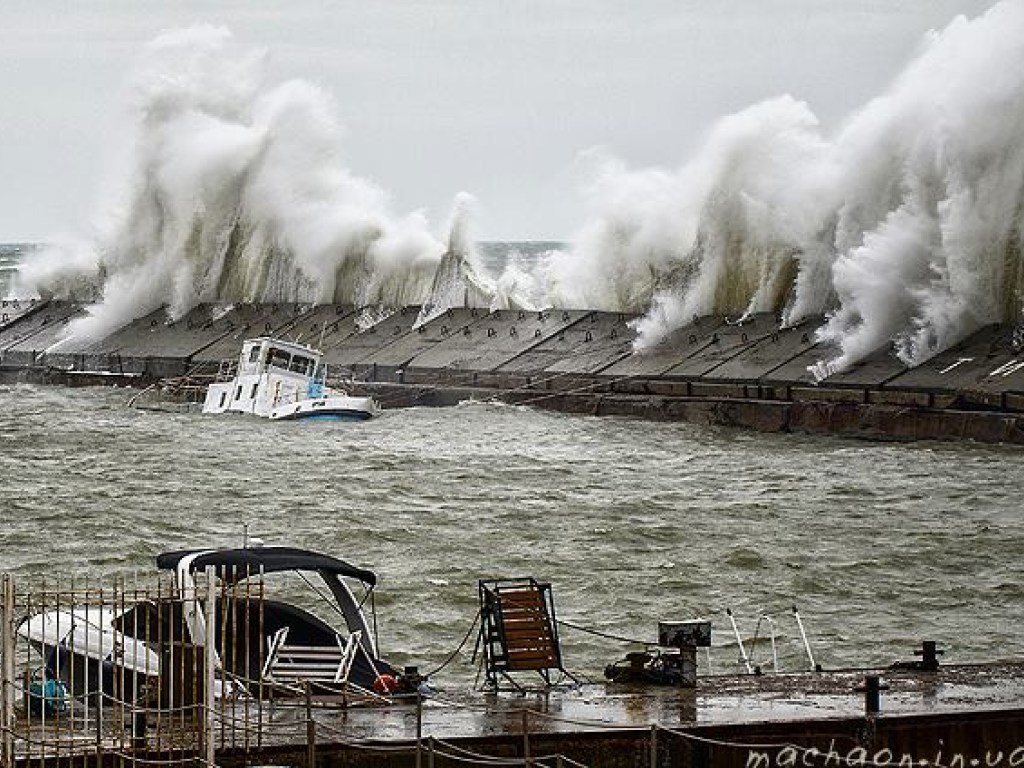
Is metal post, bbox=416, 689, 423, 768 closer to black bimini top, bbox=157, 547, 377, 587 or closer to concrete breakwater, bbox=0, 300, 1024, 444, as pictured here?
black bimini top, bbox=157, 547, 377, 587

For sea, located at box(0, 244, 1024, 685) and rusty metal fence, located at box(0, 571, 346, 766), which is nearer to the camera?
rusty metal fence, located at box(0, 571, 346, 766)

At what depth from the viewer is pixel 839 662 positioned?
65.9 ft

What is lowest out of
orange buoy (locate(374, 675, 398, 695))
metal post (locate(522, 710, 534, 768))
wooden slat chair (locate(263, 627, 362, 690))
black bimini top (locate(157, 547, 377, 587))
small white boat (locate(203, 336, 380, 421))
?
metal post (locate(522, 710, 534, 768))

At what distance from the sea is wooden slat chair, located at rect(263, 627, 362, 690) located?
6.39 ft

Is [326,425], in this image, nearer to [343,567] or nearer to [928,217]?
[928,217]

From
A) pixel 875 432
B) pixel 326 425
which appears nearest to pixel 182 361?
pixel 326 425

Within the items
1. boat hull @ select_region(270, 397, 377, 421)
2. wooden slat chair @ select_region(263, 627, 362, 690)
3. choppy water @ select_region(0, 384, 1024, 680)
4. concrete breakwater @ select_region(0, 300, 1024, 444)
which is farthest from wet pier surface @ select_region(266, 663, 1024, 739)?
boat hull @ select_region(270, 397, 377, 421)

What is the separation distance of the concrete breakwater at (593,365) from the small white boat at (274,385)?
154cm

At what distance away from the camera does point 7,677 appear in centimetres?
1295

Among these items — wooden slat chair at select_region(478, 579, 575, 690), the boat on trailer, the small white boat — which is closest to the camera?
the boat on trailer

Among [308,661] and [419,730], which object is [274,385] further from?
[419,730]

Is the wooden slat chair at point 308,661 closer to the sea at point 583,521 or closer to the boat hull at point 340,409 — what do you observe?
the sea at point 583,521

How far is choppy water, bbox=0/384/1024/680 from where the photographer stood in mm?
22594

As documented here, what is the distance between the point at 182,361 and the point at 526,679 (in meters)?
36.9
